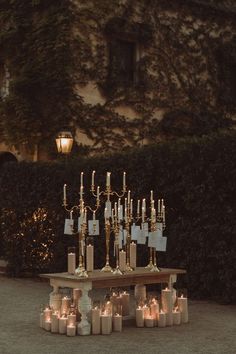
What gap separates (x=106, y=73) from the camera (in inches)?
753

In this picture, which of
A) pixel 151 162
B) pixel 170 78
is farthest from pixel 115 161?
pixel 170 78

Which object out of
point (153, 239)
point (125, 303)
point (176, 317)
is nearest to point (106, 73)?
point (153, 239)

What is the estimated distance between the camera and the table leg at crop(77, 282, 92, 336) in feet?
26.7

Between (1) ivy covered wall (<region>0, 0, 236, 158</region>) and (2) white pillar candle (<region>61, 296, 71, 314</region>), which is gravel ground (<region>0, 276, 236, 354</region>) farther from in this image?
(1) ivy covered wall (<region>0, 0, 236, 158</region>)

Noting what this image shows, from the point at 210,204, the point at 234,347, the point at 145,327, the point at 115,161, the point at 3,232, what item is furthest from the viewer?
the point at 3,232

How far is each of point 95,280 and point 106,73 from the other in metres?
11.7

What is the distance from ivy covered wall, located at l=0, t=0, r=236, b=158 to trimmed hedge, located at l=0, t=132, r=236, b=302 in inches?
145

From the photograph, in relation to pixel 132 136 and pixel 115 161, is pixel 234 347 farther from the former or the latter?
pixel 132 136

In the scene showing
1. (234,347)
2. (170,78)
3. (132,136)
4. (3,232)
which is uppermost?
(170,78)

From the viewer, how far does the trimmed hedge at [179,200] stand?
1105 centimetres

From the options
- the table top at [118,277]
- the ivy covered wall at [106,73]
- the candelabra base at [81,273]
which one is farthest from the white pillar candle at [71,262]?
the ivy covered wall at [106,73]

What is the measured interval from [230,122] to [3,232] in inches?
345

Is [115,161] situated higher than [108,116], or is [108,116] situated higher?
[108,116]

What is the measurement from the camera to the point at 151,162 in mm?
12359
